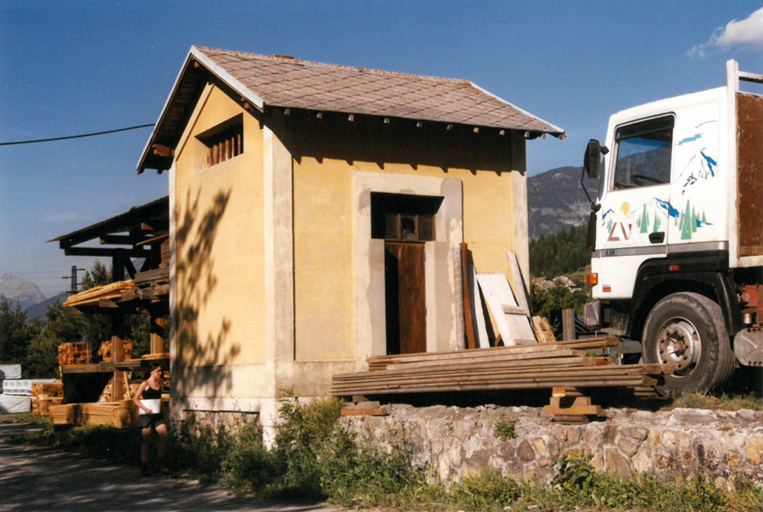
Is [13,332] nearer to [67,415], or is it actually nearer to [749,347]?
[67,415]

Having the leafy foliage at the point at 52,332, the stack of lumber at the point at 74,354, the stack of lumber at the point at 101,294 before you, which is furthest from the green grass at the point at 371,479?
the leafy foliage at the point at 52,332

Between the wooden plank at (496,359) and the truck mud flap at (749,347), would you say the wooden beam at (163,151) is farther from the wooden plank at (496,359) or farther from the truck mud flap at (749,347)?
the truck mud flap at (749,347)

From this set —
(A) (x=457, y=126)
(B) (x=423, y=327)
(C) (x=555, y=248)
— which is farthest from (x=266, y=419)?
(C) (x=555, y=248)

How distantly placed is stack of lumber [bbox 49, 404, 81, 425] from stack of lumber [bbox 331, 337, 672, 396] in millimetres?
10530

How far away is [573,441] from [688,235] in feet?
9.31

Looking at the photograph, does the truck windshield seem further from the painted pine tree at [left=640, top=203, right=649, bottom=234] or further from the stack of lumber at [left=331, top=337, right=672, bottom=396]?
the stack of lumber at [left=331, top=337, right=672, bottom=396]

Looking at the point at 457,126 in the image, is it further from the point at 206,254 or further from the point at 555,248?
the point at 555,248

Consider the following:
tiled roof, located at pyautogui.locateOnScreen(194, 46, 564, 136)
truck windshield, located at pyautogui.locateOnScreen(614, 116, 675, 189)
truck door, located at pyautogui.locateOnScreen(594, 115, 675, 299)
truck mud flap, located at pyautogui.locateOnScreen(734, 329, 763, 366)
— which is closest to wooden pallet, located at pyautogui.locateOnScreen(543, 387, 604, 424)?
truck mud flap, located at pyautogui.locateOnScreen(734, 329, 763, 366)

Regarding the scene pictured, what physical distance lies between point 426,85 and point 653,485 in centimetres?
952

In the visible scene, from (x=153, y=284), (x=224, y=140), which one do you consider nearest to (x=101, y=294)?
(x=153, y=284)

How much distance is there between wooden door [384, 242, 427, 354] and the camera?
12.9 meters

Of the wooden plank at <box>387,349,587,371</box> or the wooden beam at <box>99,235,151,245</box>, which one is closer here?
the wooden plank at <box>387,349,587,371</box>

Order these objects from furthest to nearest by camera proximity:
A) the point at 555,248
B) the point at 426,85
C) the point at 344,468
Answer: the point at 555,248
the point at 426,85
the point at 344,468

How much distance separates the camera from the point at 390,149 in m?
12.9
